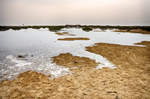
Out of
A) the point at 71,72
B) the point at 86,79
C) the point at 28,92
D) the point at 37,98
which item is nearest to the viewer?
the point at 37,98

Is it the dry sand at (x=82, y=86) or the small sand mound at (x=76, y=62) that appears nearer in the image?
the dry sand at (x=82, y=86)

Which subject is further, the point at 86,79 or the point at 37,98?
the point at 86,79

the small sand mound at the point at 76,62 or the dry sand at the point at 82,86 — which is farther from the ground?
the small sand mound at the point at 76,62

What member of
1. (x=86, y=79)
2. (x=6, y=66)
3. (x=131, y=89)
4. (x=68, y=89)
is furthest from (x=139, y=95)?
(x=6, y=66)

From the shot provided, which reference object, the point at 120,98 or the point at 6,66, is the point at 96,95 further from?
the point at 6,66

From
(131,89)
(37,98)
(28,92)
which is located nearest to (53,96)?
(37,98)

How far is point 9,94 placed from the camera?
4.20 metres

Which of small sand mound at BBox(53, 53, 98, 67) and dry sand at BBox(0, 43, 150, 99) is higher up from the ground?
small sand mound at BBox(53, 53, 98, 67)

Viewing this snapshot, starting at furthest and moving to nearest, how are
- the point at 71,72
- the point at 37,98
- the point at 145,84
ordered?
1. the point at 71,72
2. the point at 145,84
3. the point at 37,98

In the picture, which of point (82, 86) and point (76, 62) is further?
point (76, 62)

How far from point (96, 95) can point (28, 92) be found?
8.96ft

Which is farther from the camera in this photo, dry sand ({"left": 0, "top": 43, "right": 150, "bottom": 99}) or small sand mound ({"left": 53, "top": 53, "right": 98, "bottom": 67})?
small sand mound ({"left": 53, "top": 53, "right": 98, "bottom": 67})

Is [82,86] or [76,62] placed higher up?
[76,62]

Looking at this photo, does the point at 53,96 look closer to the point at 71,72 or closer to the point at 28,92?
the point at 28,92
